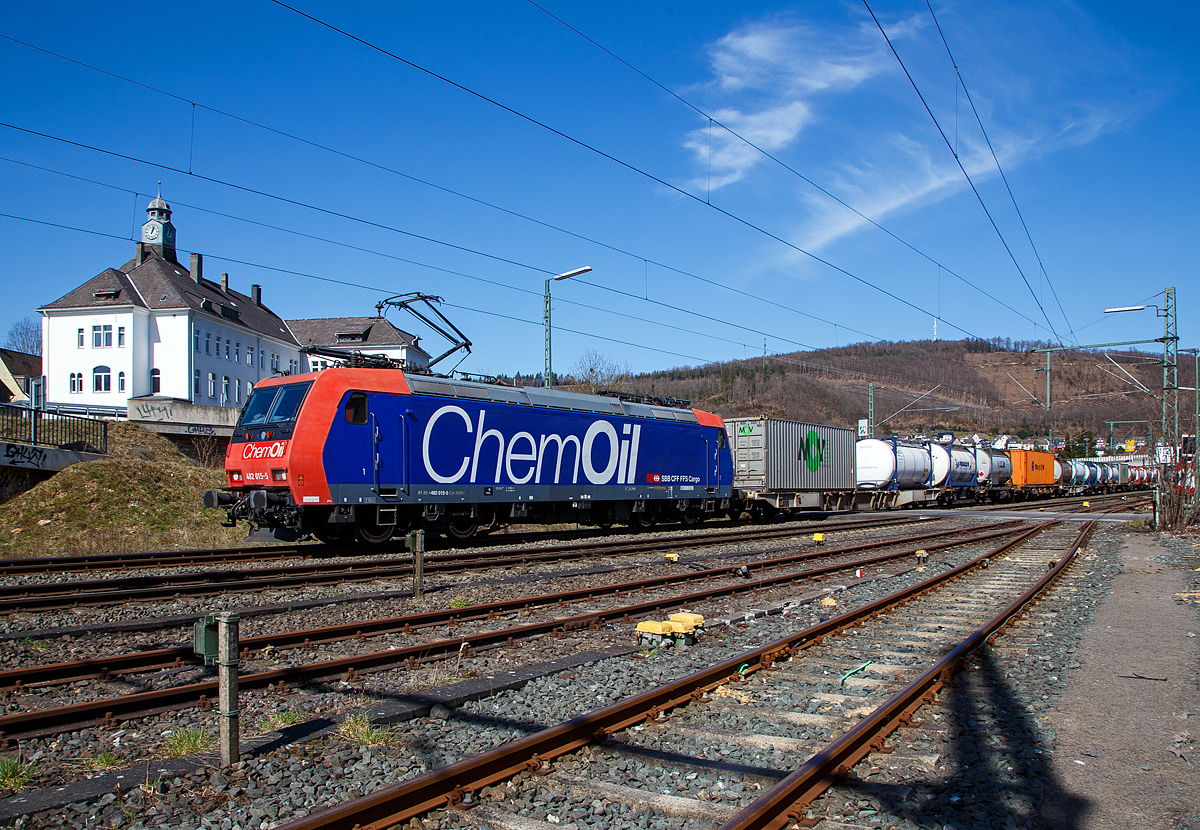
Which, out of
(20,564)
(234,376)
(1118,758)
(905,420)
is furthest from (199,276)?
(905,420)

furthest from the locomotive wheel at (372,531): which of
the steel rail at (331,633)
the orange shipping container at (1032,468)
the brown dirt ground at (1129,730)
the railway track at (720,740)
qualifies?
the orange shipping container at (1032,468)

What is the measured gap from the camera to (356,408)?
14.4 meters

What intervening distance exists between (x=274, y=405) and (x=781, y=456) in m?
17.6

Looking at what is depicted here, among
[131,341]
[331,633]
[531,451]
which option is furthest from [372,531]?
[131,341]

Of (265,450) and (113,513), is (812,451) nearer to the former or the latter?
(265,450)

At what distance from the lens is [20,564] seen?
12781mm

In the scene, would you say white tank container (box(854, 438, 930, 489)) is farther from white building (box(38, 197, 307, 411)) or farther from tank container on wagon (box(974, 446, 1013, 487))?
white building (box(38, 197, 307, 411))

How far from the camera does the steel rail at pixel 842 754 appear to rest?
3707mm

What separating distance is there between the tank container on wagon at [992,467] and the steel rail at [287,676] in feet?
127

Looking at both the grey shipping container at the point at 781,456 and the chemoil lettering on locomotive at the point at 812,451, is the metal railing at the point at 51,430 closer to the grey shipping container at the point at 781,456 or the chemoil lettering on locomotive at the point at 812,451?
the grey shipping container at the point at 781,456

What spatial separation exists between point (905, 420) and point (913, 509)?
345ft

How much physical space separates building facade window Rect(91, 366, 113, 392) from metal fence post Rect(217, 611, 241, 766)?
52120 millimetres

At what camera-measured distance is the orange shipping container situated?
163 ft

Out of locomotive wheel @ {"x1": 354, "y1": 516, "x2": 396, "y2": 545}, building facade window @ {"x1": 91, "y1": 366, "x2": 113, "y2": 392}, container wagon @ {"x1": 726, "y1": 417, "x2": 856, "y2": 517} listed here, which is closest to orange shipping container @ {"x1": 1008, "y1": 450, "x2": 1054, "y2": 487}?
container wagon @ {"x1": 726, "y1": 417, "x2": 856, "y2": 517}
